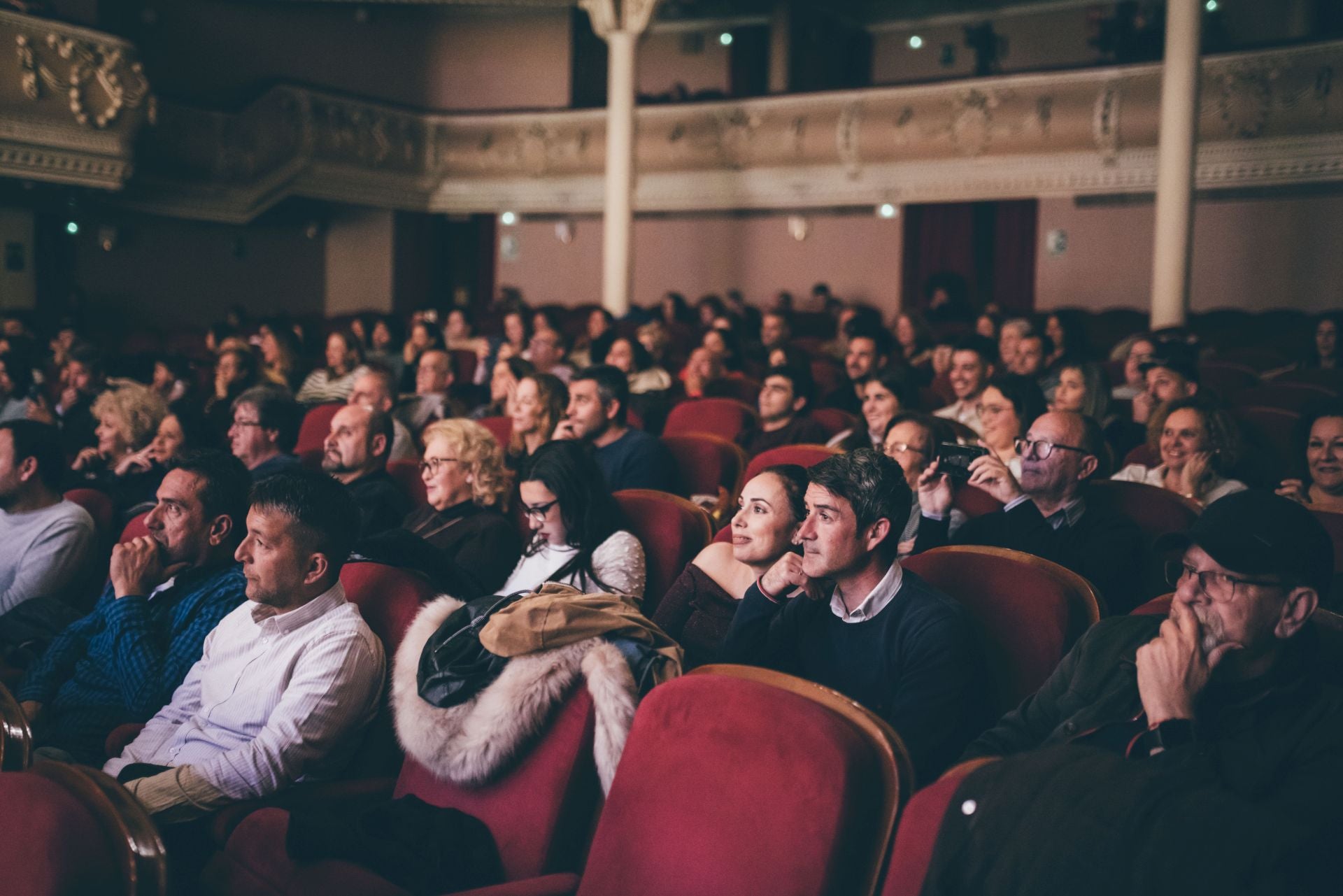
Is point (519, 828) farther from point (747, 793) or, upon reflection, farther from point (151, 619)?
point (151, 619)

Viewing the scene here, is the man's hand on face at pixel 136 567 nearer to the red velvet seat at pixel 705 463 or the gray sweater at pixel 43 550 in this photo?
the gray sweater at pixel 43 550

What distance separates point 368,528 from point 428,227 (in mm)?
11576

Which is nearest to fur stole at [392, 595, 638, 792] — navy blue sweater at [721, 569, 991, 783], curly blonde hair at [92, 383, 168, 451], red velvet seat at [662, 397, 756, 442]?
navy blue sweater at [721, 569, 991, 783]

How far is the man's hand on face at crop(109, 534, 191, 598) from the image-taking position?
2.51 meters

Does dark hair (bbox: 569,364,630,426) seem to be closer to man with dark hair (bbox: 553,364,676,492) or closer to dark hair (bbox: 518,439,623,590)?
man with dark hair (bbox: 553,364,676,492)

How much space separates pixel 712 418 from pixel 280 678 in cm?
311

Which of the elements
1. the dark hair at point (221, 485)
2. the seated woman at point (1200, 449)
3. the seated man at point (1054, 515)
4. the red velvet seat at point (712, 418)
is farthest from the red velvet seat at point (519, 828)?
the red velvet seat at point (712, 418)

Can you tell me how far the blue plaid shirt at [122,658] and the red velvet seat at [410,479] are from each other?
119cm

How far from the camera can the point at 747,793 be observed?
152 cm

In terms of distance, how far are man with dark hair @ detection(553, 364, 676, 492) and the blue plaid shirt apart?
153 centimetres

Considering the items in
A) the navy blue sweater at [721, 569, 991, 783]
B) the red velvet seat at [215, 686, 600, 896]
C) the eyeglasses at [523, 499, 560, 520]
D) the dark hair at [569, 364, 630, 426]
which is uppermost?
the dark hair at [569, 364, 630, 426]

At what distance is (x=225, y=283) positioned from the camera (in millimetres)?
13203

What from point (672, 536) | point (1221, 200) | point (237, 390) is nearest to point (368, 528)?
point (672, 536)

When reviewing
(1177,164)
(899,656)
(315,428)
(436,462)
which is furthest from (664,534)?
(1177,164)
